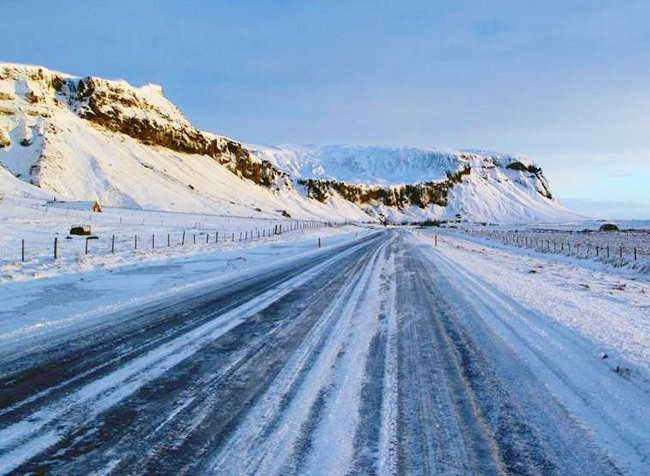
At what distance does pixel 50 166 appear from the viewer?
351ft

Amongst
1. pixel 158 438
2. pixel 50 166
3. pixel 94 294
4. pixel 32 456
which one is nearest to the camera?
pixel 32 456

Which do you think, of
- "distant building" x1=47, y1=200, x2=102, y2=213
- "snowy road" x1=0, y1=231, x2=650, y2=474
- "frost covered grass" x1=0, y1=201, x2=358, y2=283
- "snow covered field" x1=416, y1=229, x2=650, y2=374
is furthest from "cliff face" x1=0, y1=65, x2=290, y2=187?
"snowy road" x1=0, y1=231, x2=650, y2=474

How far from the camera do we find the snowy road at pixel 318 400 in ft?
10.9

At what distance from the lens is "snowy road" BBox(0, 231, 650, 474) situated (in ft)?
10.9

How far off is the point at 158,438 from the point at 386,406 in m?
2.13

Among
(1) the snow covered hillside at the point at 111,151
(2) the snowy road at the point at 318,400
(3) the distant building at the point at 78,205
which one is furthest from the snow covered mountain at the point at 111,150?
(2) the snowy road at the point at 318,400

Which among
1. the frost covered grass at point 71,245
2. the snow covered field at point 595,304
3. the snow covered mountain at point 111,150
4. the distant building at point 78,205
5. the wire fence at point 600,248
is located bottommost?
the frost covered grass at point 71,245

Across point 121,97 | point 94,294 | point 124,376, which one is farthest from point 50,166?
point 124,376

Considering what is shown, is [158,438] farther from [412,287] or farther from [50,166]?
[50,166]

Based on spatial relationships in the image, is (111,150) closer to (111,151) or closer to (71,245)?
(111,151)

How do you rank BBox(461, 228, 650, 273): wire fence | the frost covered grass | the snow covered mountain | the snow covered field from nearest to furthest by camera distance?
the snow covered field < the frost covered grass < BBox(461, 228, 650, 273): wire fence < the snow covered mountain

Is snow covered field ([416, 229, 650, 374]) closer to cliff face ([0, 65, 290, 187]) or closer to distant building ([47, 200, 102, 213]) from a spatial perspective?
distant building ([47, 200, 102, 213])

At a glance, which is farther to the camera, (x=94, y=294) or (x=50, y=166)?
(x=50, y=166)

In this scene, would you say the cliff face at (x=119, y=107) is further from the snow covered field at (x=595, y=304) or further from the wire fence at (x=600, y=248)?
the snow covered field at (x=595, y=304)
